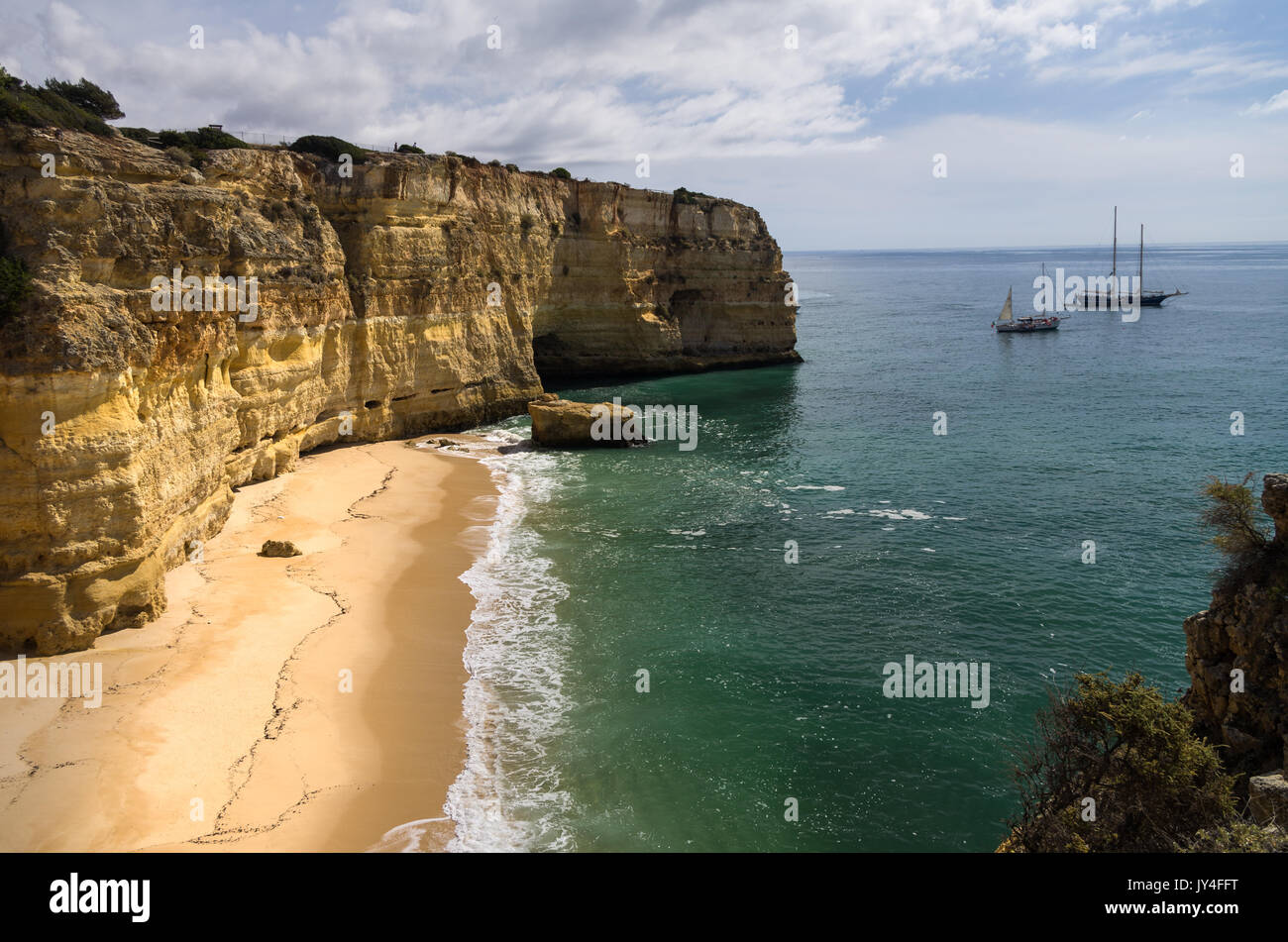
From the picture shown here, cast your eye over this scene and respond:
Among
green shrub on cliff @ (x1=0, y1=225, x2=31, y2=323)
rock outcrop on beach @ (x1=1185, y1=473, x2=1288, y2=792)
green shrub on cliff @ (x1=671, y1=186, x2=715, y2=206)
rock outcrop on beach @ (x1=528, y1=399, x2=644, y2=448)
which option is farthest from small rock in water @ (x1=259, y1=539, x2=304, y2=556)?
green shrub on cliff @ (x1=671, y1=186, x2=715, y2=206)

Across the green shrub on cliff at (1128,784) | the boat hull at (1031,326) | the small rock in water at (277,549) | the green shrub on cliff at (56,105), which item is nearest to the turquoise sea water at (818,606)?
the green shrub on cliff at (1128,784)

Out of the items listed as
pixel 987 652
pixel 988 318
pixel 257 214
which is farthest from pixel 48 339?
pixel 988 318

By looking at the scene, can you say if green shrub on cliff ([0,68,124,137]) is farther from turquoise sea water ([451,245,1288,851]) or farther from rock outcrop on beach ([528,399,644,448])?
rock outcrop on beach ([528,399,644,448])

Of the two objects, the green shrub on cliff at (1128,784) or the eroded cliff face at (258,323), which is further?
the eroded cliff face at (258,323)

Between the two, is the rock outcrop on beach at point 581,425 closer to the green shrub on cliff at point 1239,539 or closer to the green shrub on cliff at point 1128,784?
the green shrub on cliff at point 1239,539

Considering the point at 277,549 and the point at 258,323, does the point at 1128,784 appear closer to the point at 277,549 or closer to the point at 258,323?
the point at 277,549

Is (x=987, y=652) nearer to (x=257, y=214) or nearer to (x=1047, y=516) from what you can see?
(x=1047, y=516)
